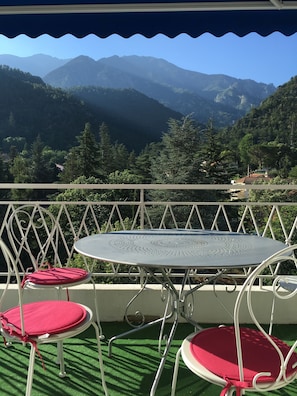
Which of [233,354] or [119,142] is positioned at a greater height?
[119,142]

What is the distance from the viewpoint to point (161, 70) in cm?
4619

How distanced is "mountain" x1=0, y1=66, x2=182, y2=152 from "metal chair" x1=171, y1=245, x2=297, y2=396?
27875 millimetres

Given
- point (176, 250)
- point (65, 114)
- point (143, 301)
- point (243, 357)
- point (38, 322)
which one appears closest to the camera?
point (243, 357)

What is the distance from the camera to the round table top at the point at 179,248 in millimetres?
1957

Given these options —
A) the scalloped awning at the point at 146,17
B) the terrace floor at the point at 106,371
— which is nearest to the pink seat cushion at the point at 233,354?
the terrace floor at the point at 106,371

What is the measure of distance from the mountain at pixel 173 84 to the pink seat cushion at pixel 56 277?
28.2 meters

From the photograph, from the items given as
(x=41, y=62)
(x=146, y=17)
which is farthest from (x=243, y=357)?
(x=41, y=62)

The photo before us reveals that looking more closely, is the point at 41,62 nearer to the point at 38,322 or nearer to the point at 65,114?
the point at 65,114

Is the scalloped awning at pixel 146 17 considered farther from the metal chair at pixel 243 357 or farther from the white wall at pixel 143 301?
the white wall at pixel 143 301

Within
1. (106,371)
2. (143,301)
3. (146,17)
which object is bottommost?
(106,371)

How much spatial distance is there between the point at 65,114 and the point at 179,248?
29.2 m

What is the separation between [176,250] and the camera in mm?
2271

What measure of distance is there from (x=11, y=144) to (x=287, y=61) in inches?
909

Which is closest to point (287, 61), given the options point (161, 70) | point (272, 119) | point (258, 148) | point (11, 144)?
point (272, 119)
